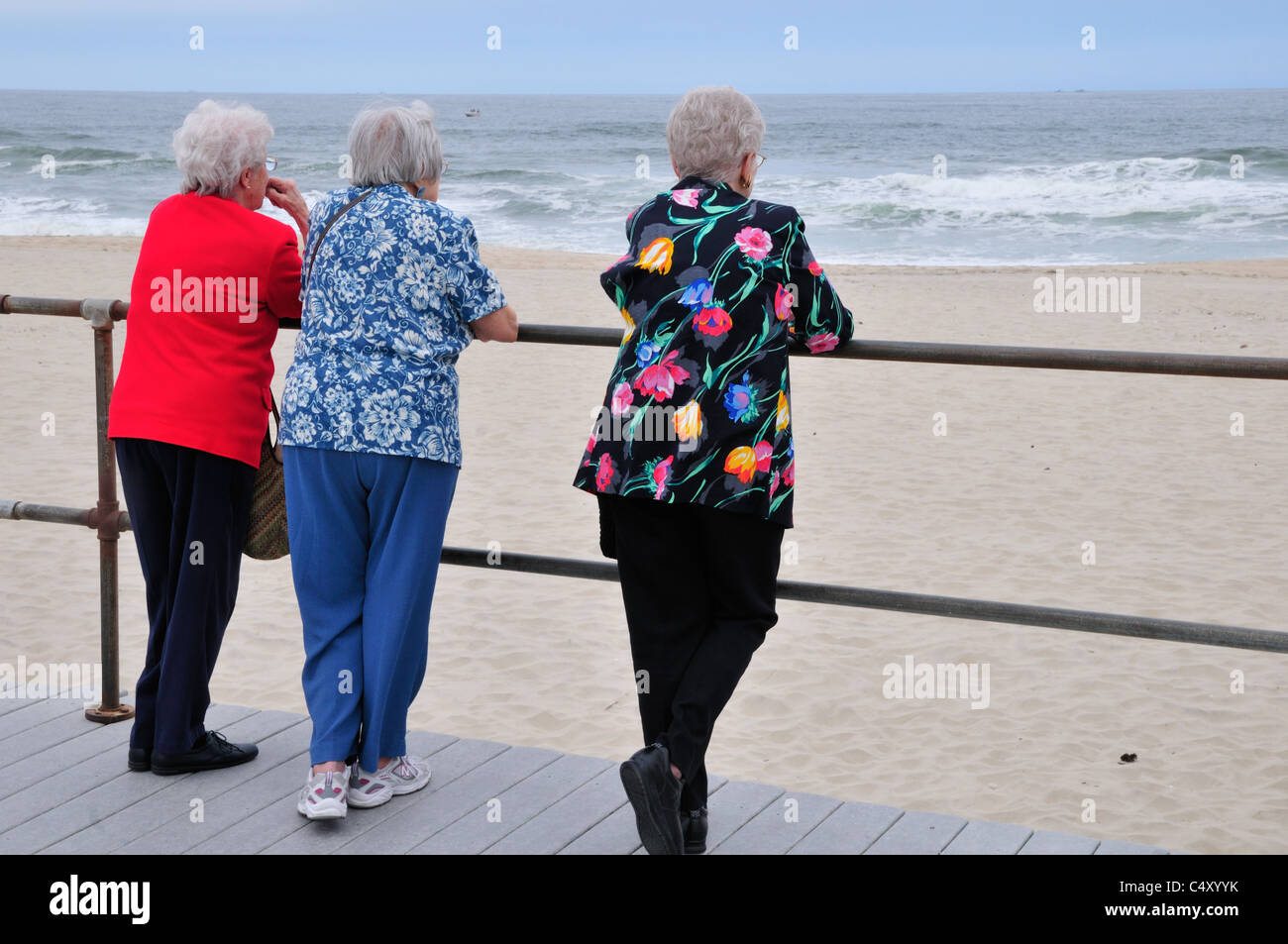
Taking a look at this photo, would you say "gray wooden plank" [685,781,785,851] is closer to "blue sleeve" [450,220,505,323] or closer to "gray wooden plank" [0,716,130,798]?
"blue sleeve" [450,220,505,323]

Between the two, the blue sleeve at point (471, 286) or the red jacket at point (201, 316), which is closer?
the blue sleeve at point (471, 286)

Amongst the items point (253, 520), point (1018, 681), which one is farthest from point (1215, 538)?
point (253, 520)

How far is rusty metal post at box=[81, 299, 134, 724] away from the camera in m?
2.97

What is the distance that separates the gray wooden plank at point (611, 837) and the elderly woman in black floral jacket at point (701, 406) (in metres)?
0.19

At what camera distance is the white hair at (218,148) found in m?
2.62

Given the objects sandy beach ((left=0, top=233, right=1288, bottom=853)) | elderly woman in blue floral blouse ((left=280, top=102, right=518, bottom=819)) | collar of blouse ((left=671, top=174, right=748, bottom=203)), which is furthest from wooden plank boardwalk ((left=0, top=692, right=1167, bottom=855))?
sandy beach ((left=0, top=233, right=1288, bottom=853))

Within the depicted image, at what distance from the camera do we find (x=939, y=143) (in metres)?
48.7

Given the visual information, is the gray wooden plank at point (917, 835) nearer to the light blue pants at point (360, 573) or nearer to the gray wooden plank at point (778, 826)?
the gray wooden plank at point (778, 826)

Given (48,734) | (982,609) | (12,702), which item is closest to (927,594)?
(982,609)

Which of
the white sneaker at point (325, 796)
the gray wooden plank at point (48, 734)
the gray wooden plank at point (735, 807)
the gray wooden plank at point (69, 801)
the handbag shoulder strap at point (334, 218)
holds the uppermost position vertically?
the handbag shoulder strap at point (334, 218)

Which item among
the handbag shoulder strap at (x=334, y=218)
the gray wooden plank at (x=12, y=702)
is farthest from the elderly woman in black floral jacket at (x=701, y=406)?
the gray wooden plank at (x=12, y=702)

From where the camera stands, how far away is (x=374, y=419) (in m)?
2.44

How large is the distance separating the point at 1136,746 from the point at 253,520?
124 inches

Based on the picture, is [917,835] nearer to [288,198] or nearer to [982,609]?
[982,609]
